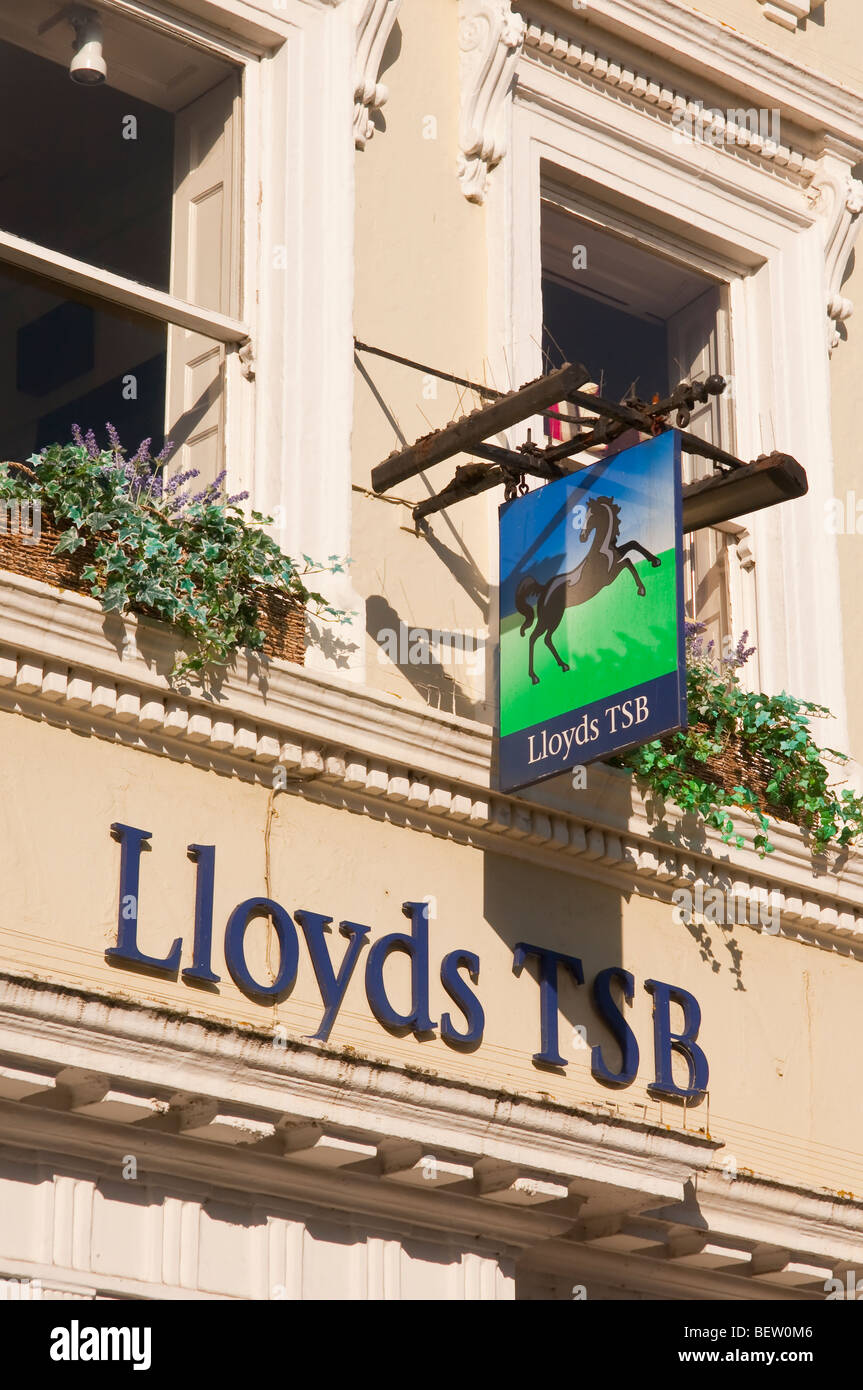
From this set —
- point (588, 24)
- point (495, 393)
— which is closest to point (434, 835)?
point (495, 393)

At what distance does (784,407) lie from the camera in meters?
13.6

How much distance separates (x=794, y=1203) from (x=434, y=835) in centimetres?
223

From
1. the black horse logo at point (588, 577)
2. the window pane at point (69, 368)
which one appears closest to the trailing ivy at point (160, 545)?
the black horse logo at point (588, 577)

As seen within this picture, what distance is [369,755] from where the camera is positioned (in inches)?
415

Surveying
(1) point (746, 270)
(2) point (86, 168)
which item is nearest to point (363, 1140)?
(2) point (86, 168)

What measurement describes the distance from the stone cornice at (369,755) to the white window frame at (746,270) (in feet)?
4.25

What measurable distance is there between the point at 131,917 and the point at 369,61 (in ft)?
15.2

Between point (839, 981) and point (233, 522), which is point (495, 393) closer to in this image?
point (233, 522)

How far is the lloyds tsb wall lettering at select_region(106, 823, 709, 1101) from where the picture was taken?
970cm

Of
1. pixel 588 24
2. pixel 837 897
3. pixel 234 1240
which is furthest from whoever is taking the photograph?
pixel 588 24

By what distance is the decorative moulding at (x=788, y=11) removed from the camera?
1425 centimetres
